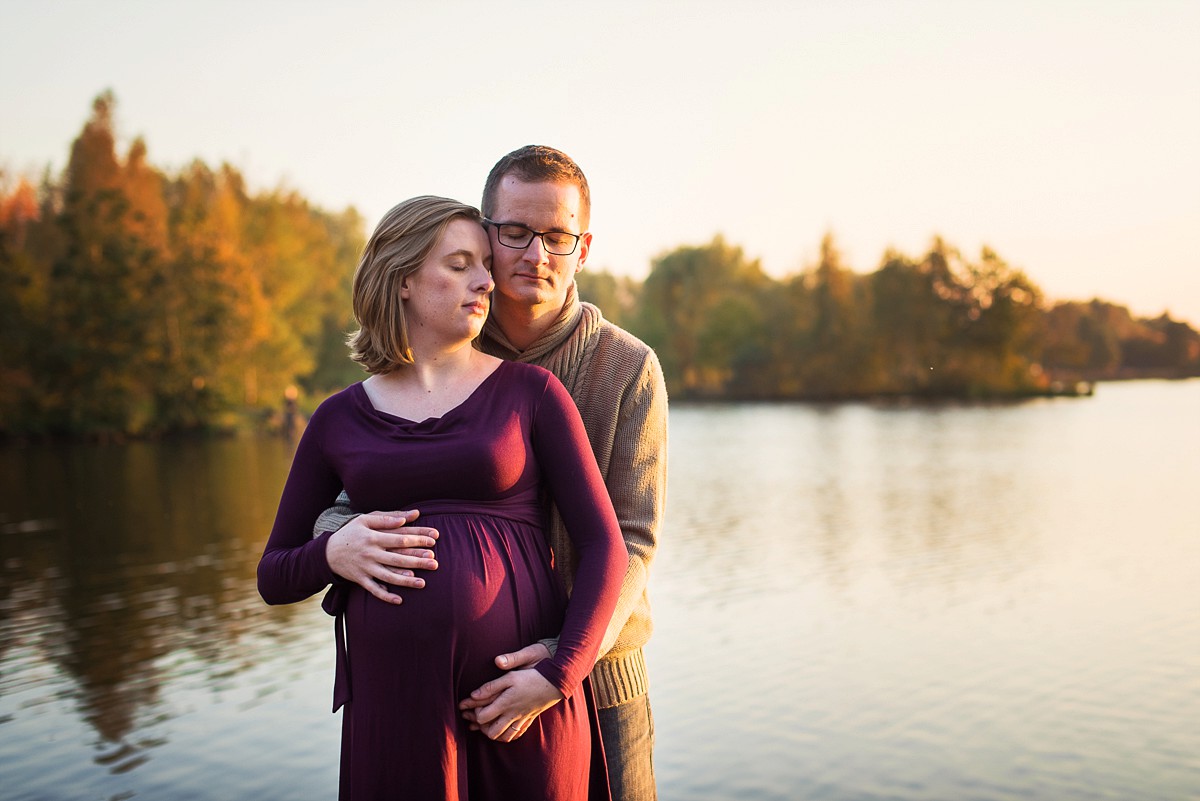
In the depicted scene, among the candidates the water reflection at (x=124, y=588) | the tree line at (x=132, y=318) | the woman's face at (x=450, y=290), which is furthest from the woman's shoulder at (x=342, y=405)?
the tree line at (x=132, y=318)

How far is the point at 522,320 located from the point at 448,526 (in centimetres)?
52

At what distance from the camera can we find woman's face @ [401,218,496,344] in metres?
2.04

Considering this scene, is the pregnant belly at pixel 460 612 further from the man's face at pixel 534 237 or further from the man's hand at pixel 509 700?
the man's face at pixel 534 237

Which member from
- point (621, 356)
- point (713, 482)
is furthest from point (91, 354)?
point (621, 356)

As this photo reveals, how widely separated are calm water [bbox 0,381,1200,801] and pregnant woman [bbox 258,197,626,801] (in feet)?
16.5

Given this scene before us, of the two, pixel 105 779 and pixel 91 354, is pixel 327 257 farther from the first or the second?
pixel 105 779

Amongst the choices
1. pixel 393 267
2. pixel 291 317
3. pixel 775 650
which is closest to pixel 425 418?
pixel 393 267

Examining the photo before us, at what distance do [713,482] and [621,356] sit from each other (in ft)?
72.0

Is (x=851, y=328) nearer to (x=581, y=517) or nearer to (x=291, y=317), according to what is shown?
(x=291, y=317)

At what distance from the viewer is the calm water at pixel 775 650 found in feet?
23.1

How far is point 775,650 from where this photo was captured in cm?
984

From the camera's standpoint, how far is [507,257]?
2195 mm

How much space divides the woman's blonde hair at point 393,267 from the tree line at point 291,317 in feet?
32.9

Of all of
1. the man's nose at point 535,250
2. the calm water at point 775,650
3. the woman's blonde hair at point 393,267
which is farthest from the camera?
the calm water at point 775,650
